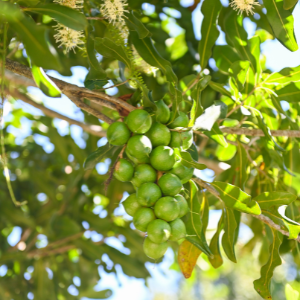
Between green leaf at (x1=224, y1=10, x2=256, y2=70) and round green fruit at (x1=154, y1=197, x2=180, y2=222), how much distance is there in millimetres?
714

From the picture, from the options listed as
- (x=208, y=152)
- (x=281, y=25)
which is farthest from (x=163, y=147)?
(x=208, y=152)

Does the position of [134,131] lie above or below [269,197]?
above

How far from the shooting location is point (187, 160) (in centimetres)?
88

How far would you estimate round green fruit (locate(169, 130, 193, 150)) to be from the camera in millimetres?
914

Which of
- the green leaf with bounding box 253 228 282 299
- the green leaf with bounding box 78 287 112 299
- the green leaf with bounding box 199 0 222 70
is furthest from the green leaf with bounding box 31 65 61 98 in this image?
the green leaf with bounding box 78 287 112 299

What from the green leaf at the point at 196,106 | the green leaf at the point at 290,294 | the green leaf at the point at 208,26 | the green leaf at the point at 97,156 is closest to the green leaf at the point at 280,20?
the green leaf at the point at 208,26

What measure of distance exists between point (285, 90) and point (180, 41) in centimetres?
84

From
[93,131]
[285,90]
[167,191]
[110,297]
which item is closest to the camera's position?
[167,191]

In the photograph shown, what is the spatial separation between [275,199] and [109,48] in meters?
0.66

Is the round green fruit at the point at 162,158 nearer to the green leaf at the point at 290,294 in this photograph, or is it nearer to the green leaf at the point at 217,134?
the green leaf at the point at 217,134

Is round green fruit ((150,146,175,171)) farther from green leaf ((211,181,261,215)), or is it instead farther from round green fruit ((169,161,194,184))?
green leaf ((211,181,261,215))

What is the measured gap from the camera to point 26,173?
2373 mm

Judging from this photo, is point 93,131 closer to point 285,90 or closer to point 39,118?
point 39,118

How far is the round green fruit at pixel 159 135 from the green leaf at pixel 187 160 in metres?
0.04
